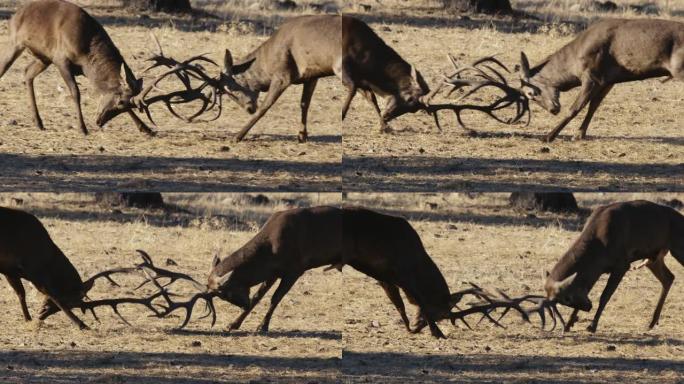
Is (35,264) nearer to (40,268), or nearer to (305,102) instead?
(40,268)

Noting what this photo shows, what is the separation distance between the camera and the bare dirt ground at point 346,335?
14.0 m

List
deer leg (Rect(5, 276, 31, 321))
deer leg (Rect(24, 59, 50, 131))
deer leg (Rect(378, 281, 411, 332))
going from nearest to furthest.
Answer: deer leg (Rect(378, 281, 411, 332))
deer leg (Rect(5, 276, 31, 321))
deer leg (Rect(24, 59, 50, 131))

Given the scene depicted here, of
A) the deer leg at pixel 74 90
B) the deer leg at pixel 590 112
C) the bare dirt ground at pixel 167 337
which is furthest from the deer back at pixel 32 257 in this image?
the deer leg at pixel 590 112

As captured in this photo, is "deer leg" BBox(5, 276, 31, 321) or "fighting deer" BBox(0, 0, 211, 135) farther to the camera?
"fighting deer" BBox(0, 0, 211, 135)

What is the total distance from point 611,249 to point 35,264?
485 centimetres

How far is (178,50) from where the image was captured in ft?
66.2

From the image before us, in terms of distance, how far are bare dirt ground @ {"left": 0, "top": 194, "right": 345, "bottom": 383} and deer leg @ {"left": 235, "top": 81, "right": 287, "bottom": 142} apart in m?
1.53

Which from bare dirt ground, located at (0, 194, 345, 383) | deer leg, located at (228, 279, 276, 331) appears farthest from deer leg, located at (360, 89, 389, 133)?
deer leg, located at (228, 279, 276, 331)

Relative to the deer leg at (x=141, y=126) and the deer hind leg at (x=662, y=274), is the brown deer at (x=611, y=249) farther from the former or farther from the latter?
the deer leg at (x=141, y=126)

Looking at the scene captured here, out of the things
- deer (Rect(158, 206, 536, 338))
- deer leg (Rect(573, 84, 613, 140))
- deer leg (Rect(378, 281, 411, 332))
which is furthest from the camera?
deer leg (Rect(573, 84, 613, 140))

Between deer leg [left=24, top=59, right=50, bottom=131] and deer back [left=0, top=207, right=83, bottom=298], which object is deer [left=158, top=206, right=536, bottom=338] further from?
deer leg [left=24, top=59, right=50, bottom=131]

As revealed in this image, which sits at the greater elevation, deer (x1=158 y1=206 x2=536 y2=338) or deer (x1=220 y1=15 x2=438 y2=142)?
deer (x1=220 y1=15 x2=438 y2=142)

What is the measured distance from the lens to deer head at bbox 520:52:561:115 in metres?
17.1

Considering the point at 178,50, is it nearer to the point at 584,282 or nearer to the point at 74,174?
the point at 74,174
